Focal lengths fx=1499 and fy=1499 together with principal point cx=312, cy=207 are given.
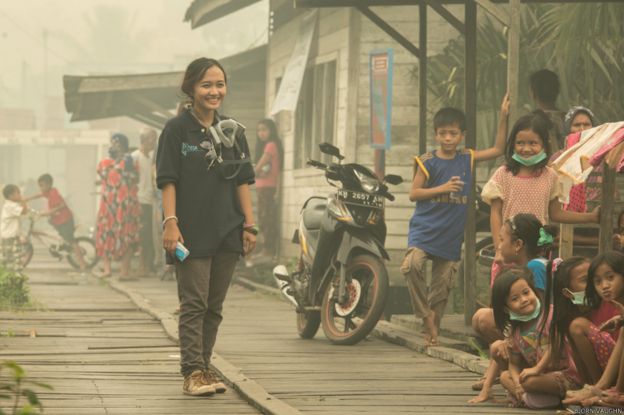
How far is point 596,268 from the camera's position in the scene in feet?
22.1

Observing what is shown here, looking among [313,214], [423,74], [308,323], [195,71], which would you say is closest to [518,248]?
[195,71]

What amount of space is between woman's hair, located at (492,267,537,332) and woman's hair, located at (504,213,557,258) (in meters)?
0.55

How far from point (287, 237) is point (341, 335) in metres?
10.2

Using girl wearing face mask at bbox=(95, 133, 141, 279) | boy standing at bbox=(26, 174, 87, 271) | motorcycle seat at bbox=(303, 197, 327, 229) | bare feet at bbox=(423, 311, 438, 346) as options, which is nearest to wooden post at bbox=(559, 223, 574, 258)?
bare feet at bbox=(423, 311, 438, 346)

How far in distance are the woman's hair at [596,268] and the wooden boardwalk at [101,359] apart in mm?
1695

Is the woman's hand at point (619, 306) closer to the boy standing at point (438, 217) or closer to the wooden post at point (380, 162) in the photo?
the boy standing at point (438, 217)

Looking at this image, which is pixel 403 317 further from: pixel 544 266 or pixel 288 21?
pixel 288 21

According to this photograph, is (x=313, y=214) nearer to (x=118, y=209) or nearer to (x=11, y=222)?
(x=118, y=209)

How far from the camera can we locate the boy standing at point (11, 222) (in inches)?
909

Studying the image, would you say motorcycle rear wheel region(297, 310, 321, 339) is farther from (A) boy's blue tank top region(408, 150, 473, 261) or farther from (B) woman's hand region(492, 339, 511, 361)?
(B) woman's hand region(492, 339, 511, 361)

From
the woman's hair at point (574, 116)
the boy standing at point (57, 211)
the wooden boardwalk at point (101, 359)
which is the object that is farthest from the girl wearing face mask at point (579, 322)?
the boy standing at point (57, 211)

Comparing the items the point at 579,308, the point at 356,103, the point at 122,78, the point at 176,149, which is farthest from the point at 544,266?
the point at 122,78

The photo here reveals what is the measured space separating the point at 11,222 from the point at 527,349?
17102 millimetres

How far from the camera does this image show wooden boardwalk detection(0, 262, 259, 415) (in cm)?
735
